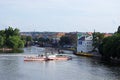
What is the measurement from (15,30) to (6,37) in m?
4.33

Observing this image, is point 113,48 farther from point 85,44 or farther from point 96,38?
point 85,44

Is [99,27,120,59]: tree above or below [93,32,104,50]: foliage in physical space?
below

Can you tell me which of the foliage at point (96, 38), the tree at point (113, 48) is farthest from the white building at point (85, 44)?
the tree at point (113, 48)

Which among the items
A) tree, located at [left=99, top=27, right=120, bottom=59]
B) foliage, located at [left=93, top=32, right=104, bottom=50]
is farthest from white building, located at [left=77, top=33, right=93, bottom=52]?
tree, located at [left=99, top=27, right=120, bottom=59]

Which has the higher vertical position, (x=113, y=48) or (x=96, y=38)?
(x=96, y=38)

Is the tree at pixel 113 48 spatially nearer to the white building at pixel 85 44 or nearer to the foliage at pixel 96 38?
the foliage at pixel 96 38

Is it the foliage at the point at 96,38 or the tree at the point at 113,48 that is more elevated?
the foliage at the point at 96,38

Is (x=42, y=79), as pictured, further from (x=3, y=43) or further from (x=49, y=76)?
(x=3, y=43)

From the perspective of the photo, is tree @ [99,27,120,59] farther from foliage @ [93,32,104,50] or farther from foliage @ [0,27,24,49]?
foliage @ [0,27,24,49]

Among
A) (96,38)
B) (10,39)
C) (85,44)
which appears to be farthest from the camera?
(10,39)

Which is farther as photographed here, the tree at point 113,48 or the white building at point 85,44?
the white building at point 85,44

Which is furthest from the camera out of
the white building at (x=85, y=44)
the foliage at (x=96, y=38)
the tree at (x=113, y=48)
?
the white building at (x=85, y=44)

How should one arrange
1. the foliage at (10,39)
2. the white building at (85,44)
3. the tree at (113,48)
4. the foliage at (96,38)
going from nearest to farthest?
the tree at (113,48)
the foliage at (96,38)
the white building at (85,44)
the foliage at (10,39)

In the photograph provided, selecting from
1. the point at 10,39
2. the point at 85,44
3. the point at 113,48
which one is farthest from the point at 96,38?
the point at 10,39
